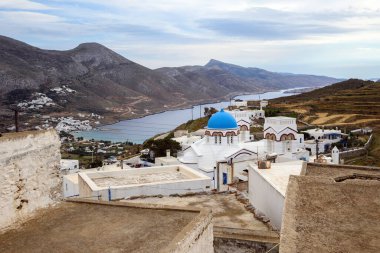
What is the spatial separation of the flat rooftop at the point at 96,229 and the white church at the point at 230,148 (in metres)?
13.5

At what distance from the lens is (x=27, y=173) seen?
6.40m

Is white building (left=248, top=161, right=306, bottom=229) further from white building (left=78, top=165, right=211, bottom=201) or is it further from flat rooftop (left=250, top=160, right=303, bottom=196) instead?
white building (left=78, top=165, right=211, bottom=201)

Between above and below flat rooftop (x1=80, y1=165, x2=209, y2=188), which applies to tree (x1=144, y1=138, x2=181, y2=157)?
below

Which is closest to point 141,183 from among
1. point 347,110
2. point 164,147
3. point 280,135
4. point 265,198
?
point 265,198

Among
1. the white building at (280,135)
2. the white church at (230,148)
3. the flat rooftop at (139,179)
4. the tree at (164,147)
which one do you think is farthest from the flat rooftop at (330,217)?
the tree at (164,147)

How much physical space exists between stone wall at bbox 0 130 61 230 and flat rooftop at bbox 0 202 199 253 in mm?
203

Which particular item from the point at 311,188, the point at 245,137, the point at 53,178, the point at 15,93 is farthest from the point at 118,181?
the point at 15,93

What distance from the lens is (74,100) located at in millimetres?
122000

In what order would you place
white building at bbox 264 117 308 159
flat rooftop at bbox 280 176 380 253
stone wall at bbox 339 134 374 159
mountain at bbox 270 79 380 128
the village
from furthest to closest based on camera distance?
mountain at bbox 270 79 380 128 < stone wall at bbox 339 134 374 159 < white building at bbox 264 117 308 159 < the village < flat rooftop at bbox 280 176 380 253

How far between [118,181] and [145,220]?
8293 millimetres

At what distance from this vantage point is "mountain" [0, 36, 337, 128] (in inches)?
4505

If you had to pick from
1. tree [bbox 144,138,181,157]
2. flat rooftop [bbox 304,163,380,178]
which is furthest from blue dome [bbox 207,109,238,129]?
flat rooftop [bbox 304,163,380,178]

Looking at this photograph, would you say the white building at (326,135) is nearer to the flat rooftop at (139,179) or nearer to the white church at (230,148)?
the white church at (230,148)

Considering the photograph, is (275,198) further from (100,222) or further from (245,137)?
(245,137)
